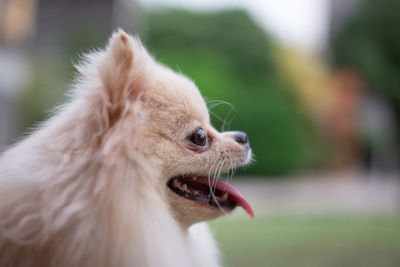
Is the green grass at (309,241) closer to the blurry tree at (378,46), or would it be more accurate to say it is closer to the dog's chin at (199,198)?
the dog's chin at (199,198)

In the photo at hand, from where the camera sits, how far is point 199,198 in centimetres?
239

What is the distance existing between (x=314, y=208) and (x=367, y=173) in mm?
9862

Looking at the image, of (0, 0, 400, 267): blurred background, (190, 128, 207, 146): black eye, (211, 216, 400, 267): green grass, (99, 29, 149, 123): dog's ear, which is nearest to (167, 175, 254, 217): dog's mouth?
(190, 128, 207, 146): black eye

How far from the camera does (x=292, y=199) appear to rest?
458 inches

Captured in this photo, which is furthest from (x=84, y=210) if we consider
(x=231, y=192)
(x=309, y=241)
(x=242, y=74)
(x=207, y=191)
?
(x=242, y=74)

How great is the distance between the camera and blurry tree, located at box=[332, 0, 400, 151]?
18.1 metres

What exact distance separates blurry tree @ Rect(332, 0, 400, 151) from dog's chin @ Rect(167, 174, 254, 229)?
1767 cm

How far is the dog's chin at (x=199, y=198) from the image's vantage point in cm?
227

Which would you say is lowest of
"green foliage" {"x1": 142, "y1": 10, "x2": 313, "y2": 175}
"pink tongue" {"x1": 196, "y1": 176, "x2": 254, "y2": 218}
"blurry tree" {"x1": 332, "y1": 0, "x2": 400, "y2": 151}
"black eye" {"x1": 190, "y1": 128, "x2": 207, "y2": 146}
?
"pink tongue" {"x1": 196, "y1": 176, "x2": 254, "y2": 218}

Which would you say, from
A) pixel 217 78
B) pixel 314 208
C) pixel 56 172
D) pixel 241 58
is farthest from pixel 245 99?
pixel 56 172

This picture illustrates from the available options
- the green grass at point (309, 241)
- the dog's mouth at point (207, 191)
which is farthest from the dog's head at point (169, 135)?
the green grass at point (309, 241)

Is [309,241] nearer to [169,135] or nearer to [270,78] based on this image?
[169,135]

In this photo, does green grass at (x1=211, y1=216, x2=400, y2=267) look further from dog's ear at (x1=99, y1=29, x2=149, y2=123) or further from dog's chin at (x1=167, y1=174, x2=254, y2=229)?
dog's ear at (x1=99, y1=29, x2=149, y2=123)

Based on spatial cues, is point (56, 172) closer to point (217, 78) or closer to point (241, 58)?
point (217, 78)
